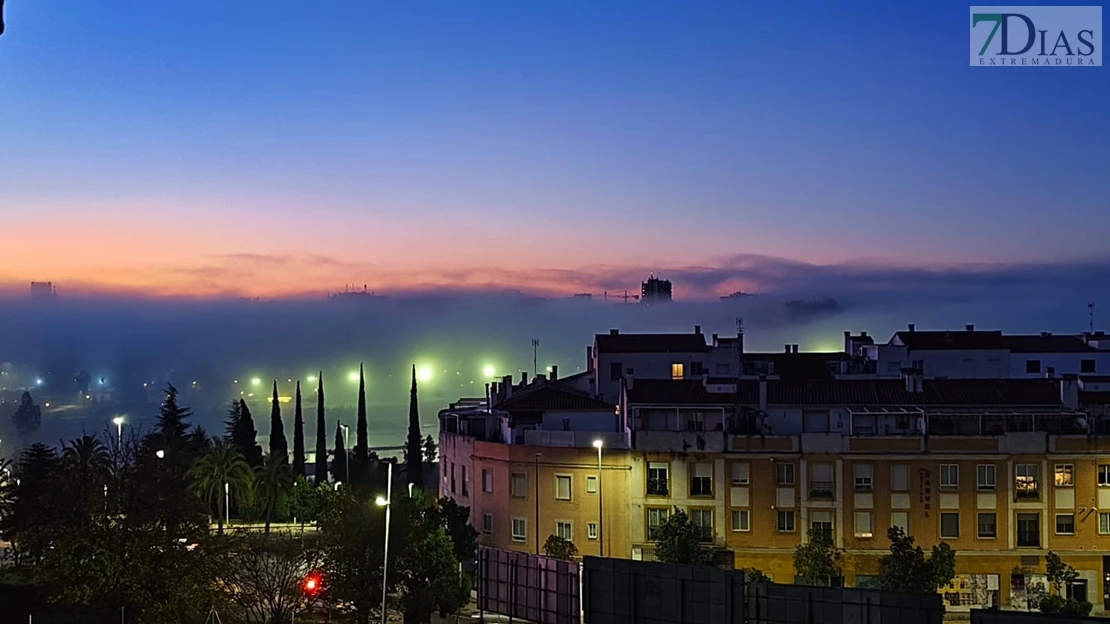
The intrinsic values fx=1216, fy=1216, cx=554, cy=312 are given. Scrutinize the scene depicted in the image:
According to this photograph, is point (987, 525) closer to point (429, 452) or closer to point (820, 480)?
point (820, 480)

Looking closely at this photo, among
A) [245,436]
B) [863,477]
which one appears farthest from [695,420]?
[245,436]

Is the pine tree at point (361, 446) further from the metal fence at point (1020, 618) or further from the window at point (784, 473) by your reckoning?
the metal fence at point (1020, 618)

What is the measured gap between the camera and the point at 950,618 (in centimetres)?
4900

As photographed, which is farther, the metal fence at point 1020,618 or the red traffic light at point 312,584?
the red traffic light at point 312,584

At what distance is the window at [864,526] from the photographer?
51688 millimetres

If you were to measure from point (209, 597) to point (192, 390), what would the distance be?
159613mm

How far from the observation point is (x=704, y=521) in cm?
5250

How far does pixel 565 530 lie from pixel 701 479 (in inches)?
258

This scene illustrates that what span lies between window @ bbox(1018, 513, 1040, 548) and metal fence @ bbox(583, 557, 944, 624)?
2613 cm

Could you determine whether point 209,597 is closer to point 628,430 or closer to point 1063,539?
point 628,430

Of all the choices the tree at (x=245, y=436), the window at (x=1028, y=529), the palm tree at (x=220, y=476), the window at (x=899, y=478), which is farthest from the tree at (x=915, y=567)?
the tree at (x=245, y=436)

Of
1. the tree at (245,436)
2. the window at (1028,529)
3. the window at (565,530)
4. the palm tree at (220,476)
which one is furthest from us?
the tree at (245,436)

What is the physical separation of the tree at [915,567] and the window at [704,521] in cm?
747

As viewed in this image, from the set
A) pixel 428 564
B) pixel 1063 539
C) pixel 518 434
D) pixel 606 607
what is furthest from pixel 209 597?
pixel 1063 539
